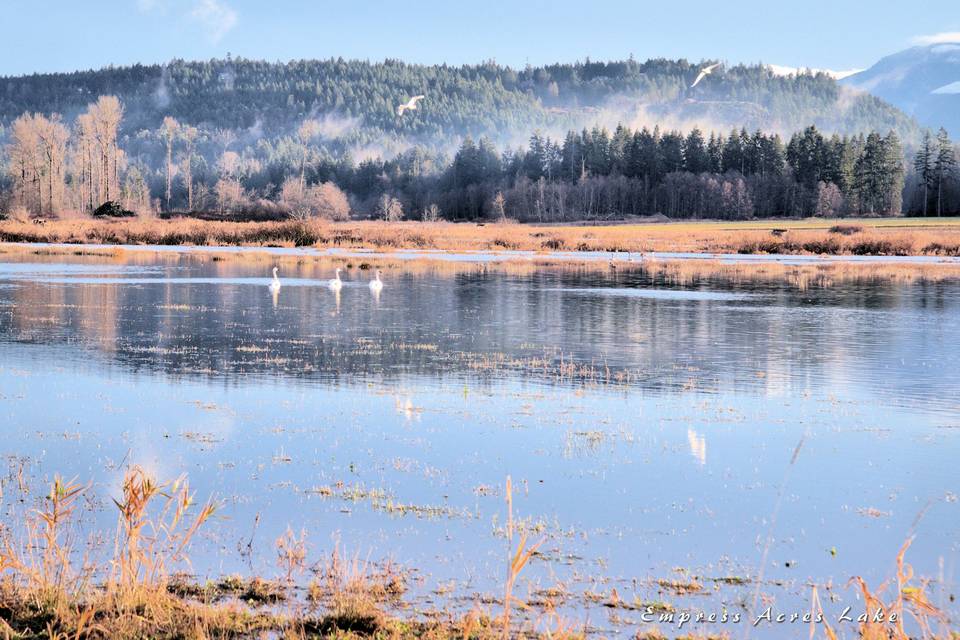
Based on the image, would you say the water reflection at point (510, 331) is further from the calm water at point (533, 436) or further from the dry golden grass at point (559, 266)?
the dry golden grass at point (559, 266)

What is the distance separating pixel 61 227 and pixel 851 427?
7107 centimetres

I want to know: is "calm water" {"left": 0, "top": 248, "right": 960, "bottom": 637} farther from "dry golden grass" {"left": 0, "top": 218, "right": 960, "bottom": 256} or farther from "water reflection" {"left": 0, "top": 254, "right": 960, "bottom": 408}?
"dry golden grass" {"left": 0, "top": 218, "right": 960, "bottom": 256}

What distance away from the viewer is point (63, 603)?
22.7ft

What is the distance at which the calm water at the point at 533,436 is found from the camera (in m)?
8.57

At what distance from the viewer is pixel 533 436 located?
13.1 m

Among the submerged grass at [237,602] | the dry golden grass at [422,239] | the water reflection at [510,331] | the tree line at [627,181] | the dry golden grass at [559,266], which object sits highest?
the tree line at [627,181]

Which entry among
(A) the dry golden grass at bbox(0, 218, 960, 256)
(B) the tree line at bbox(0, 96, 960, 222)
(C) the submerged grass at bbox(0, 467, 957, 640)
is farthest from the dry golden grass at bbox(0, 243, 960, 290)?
(B) the tree line at bbox(0, 96, 960, 222)

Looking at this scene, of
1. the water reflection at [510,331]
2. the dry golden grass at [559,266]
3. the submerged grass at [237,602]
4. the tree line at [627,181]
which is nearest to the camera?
the submerged grass at [237,602]

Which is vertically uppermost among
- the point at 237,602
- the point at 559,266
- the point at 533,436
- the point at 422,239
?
the point at 422,239

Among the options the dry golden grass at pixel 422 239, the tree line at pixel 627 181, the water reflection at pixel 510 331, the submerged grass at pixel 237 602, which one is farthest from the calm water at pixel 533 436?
the tree line at pixel 627 181

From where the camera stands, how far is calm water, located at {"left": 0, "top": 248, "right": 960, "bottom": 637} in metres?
8.57

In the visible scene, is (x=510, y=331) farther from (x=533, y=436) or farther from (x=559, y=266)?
(x=559, y=266)

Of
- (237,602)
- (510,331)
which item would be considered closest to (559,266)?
(510,331)

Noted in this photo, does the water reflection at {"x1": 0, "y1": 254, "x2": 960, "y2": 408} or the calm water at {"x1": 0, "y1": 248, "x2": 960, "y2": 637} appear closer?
the calm water at {"x1": 0, "y1": 248, "x2": 960, "y2": 637}
